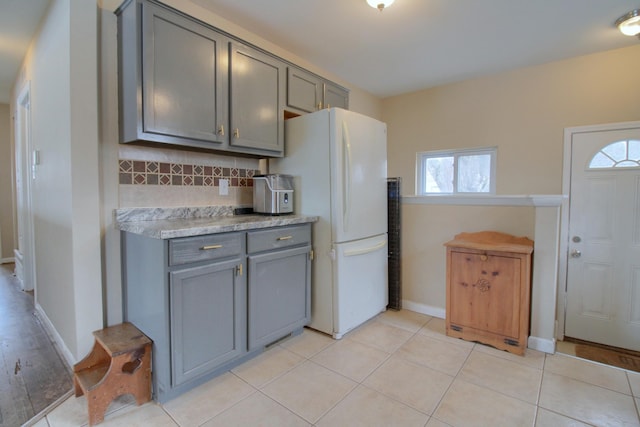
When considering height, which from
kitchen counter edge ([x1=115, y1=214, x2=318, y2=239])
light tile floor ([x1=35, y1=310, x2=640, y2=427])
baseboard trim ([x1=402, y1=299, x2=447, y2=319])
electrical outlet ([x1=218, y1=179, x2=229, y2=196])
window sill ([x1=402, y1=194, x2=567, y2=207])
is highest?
electrical outlet ([x1=218, y1=179, x2=229, y2=196])

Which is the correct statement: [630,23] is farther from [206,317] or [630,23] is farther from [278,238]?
[206,317]

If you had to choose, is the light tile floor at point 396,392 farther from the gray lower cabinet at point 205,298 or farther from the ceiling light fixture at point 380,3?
the ceiling light fixture at point 380,3

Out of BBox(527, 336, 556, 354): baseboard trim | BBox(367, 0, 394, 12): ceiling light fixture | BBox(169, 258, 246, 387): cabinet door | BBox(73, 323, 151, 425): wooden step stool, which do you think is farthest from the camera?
BBox(527, 336, 556, 354): baseboard trim

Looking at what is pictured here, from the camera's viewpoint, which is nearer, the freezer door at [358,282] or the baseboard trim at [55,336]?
the baseboard trim at [55,336]

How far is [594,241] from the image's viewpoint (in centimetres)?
287

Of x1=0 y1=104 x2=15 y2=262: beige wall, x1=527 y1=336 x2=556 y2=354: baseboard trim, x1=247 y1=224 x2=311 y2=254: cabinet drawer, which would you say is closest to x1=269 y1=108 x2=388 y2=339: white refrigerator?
x1=247 y1=224 x2=311 y2=254: cabinet drawer

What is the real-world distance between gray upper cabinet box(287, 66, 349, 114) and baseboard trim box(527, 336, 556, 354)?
2.51 metres

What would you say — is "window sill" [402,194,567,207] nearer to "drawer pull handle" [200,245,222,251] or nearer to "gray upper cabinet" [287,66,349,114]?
"gray upper cabinet" [287,66,349,114]

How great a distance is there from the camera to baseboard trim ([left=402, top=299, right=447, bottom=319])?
2834mm

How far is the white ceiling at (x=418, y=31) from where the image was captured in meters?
2.22

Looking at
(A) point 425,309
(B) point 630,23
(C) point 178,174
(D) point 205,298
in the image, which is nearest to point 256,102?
(C) point 178,174

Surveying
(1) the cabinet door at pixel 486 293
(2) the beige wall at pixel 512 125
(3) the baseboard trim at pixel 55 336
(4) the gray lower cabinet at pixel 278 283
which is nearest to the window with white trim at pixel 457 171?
(2) the beige wall at pixel 512 125

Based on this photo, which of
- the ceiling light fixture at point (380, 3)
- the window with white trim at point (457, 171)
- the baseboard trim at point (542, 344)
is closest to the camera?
the ceiling light fixture at point (380, 3)

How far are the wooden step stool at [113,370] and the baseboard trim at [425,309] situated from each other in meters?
2.23
